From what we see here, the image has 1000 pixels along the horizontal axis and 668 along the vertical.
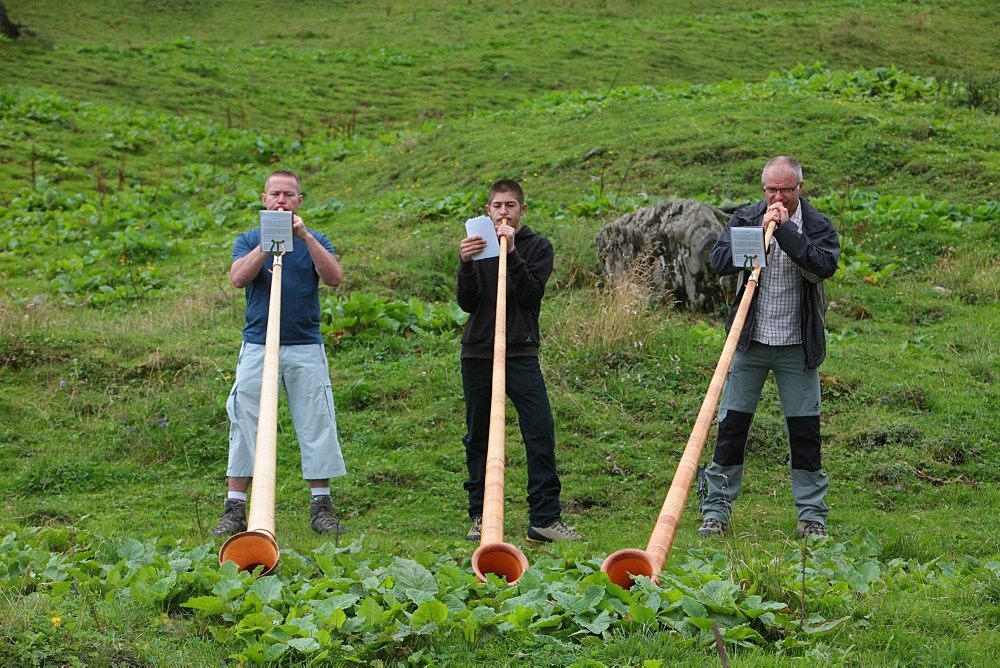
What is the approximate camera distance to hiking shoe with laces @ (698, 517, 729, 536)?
19.6 ft

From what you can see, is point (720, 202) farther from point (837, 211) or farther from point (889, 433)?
point (889, 433)

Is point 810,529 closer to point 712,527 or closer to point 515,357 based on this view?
point 712,527

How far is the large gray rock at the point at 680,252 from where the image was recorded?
974 centimetres

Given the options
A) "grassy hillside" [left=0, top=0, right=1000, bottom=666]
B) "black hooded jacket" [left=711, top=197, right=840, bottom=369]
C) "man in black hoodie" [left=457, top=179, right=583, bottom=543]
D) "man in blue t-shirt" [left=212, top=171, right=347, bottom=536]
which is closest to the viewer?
"grassy hillside" [left=0, top=0, right=1000, bottom=666]

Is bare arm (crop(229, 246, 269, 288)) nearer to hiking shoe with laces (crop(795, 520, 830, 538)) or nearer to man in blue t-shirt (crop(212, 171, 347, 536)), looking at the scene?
man in blue t-shirt (crop(212, 171, 347, 536))

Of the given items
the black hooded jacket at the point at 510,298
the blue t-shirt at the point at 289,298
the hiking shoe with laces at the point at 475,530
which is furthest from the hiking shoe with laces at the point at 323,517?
the black hooded jacket at the point at 510,298

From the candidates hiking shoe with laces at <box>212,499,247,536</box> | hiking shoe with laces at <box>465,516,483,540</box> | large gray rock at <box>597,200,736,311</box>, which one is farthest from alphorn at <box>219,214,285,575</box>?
large gray rock at <box>597,200,736,311</box>

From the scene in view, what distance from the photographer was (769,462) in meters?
7.51

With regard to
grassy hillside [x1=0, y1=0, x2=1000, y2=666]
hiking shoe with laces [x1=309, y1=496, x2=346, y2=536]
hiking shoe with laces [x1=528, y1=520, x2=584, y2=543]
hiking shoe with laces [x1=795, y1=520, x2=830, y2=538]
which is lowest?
hiking shoe with laces [x1=309, y1=496, x2=346, y2=536]

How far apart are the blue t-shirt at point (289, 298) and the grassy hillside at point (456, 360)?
111 cm

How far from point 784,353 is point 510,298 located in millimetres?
1547

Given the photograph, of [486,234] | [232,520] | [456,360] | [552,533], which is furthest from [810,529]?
[456,360]

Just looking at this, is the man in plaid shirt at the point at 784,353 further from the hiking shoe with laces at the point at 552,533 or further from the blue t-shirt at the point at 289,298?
the blue t-shirt at the point at 289,298

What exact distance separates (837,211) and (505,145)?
215 inches
